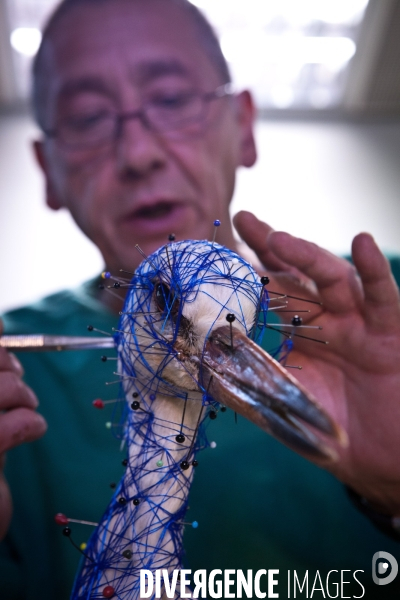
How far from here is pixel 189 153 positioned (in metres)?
0.92

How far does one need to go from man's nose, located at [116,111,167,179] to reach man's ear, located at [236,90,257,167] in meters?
0.27

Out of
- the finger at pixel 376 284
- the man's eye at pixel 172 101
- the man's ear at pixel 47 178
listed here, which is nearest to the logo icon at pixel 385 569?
the finger at pixel 376 284

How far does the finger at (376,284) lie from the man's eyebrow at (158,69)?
56 cm

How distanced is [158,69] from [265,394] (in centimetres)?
75

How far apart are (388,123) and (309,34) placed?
45cm

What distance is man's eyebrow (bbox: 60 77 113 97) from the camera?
0.93 meters

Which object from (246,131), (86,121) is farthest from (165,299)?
(246,131)

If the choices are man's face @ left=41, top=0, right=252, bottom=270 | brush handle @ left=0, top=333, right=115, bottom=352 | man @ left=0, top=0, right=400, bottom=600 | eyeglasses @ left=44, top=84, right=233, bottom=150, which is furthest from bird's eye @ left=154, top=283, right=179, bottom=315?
eyeglasses @ left=44, top=84, right=233, bottom=150

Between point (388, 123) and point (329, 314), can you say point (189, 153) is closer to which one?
point (329, 314)

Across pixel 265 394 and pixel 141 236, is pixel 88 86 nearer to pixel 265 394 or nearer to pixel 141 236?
pixel 141 236

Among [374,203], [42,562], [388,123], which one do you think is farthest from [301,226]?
[42,562]

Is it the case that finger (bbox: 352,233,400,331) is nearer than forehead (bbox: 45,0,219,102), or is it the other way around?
finger (bbox: 352,233,400,331)

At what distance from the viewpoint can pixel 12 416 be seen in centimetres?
65

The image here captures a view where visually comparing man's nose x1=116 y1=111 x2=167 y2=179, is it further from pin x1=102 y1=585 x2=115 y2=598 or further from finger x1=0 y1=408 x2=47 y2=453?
pin x1=102 y1=585 x2=115 y2=598
